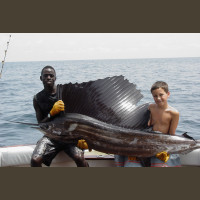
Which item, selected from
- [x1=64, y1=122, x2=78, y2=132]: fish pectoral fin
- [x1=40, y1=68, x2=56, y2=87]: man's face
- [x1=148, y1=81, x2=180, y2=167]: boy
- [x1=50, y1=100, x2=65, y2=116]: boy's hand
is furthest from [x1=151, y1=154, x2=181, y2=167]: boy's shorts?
[x1=40, y1=68, x2=56, y2=87]: man's face

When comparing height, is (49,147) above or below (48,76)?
below

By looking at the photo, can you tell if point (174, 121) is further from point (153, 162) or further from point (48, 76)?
point (48, 76)

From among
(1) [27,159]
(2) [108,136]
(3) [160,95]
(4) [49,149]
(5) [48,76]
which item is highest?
(5) [48,76]

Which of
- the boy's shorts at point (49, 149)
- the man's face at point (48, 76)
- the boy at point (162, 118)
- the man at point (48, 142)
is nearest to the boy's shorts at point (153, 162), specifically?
the boy at point (162, 118)

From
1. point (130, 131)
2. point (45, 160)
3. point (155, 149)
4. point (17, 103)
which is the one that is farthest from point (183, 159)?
point (17, 103)

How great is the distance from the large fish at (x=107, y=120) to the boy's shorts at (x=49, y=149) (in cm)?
20

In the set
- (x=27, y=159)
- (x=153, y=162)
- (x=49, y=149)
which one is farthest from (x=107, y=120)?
(x=27, y=159)

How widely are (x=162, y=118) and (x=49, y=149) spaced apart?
1.28m

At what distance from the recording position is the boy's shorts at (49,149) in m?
2.85

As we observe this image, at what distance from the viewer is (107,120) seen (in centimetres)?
272

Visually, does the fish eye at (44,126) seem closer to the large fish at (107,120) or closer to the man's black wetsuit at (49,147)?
the large fish at (107,120)

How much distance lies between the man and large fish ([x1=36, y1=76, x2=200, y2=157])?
0.17 meters

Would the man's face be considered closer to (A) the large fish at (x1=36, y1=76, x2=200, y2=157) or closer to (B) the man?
(B) the man

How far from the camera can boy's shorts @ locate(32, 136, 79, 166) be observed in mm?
2846
